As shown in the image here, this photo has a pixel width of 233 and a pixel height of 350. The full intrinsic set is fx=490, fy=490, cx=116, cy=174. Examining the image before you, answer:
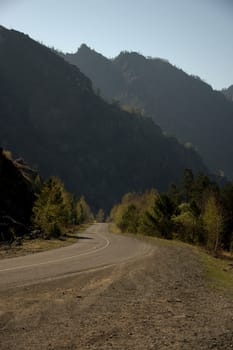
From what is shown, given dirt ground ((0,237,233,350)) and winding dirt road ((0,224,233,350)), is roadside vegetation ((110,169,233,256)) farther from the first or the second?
dirt ground ((0,237,233,350))

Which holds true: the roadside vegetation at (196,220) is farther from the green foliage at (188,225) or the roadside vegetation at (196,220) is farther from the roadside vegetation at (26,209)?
the roadside vegetation at (26,209)

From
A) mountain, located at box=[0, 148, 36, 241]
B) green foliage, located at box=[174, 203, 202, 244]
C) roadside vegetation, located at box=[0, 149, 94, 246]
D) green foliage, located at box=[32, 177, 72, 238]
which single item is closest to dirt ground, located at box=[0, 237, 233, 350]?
roadside vegetation, located at box=[0, 149, 94, 246]

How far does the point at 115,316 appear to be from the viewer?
13898mm

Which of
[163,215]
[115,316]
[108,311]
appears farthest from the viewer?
[163,215]

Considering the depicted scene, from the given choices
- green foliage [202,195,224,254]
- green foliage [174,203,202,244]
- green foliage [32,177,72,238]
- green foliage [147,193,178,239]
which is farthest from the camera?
green foliage [147,193,178,239]

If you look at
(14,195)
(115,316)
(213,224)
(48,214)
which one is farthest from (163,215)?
(115,316)

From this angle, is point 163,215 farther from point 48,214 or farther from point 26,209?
point 48,214

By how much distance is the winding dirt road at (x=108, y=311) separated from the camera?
36.3ft

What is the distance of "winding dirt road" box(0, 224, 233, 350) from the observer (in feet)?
36.3

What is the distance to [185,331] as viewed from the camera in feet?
40.1

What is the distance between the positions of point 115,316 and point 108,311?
2.62ft

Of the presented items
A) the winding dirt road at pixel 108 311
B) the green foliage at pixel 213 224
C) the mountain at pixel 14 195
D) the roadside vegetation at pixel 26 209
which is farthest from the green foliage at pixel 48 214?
the winding dirt road at pixel 108 311

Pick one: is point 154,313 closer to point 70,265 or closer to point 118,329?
point 118,329

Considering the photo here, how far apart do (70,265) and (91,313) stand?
1391cm
